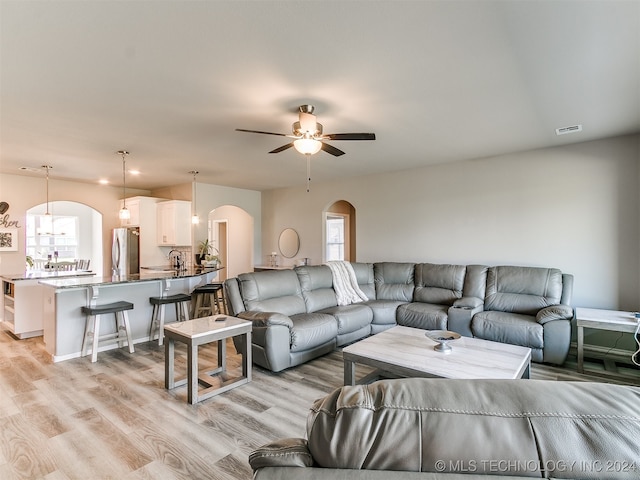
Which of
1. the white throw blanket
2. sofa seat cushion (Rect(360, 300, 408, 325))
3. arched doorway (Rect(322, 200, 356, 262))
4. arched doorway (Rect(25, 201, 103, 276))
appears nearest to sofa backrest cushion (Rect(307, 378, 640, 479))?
sofa seat cushion (Rect(360, 300, 408, 325))

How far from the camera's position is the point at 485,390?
748 millimetres

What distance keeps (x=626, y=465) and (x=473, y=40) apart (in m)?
2.17

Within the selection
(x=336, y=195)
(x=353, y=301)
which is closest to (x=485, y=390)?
(x=353, y=301)

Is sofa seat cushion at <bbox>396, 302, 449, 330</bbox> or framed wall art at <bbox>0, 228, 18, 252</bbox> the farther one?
framed wall art at <bbox>0, 228, 18, 252</bbox>

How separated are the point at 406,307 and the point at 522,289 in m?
1.46

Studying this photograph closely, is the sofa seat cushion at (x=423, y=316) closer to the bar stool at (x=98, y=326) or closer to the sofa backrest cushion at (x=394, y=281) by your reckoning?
the sofa backrest cushion at (x=394, y=281)

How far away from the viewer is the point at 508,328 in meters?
3.77


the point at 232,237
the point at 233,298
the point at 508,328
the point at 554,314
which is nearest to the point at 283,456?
the point at 233,298

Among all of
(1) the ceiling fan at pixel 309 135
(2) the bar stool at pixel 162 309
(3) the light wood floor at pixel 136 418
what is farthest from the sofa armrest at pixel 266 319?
(1) the ceiling fan at pixel 309 135

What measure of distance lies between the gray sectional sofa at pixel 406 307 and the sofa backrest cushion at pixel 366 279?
0.02 meters

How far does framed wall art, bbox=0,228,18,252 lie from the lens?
18.1ft

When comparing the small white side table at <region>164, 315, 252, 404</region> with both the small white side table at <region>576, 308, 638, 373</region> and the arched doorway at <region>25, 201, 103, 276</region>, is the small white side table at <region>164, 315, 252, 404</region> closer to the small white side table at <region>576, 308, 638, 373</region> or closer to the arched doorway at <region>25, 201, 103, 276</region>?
the small white side table at <region>576, 308, 638, 373</region>

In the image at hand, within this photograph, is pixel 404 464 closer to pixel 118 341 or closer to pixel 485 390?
pixel 485 390

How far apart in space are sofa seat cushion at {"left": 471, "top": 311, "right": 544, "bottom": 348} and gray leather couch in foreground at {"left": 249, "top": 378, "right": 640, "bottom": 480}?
3.38 meters
